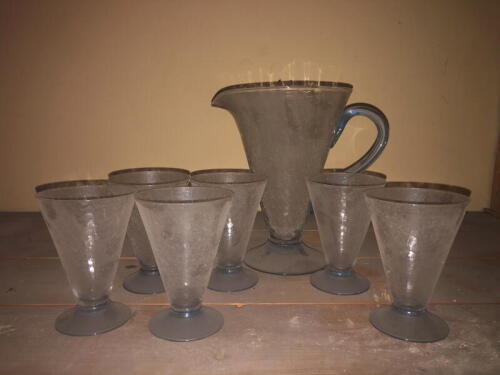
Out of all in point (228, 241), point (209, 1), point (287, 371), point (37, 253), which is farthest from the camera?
point (209, 1)

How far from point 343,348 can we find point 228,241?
22 cm

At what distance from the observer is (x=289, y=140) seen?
584 mm

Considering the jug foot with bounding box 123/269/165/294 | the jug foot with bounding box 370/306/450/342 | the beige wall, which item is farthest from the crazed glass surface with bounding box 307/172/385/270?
the beige wall

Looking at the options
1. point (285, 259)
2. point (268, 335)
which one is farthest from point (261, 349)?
point (285, 259)

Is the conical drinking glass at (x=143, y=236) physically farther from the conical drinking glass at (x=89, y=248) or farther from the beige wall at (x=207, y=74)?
the beige wall at (x=207, y=74)

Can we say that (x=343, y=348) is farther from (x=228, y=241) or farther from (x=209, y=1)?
(x=209, y=1)

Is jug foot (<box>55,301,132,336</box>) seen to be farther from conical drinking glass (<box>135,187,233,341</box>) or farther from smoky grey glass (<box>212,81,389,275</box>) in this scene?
smoky grey glass (<box>212,81,389,275</box>)

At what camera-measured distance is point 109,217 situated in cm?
43

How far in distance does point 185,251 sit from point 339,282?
0.25 metres

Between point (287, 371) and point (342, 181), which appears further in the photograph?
point (342, 181)

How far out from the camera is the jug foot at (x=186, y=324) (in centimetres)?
42

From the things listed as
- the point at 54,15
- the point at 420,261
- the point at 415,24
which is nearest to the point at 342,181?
the point at 420,261

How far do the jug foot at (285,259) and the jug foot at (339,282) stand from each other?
0.03m

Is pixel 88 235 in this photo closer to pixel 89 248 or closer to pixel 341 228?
pixel 89 248
